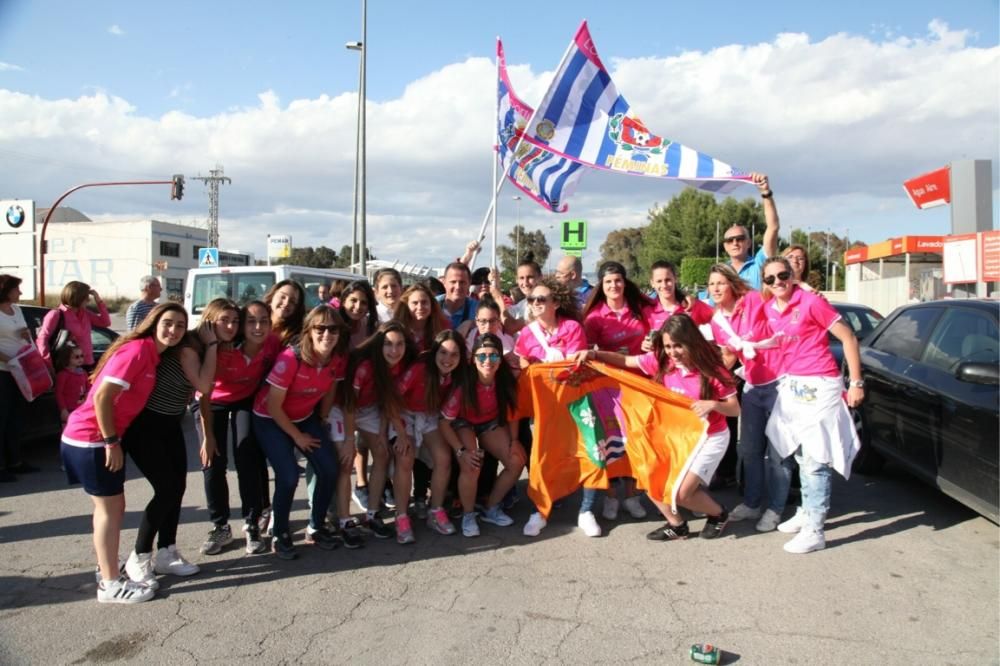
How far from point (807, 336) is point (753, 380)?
1.79 ft

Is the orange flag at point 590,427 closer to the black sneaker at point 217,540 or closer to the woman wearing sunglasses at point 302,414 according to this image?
the woman wearing sunglasses at point 302,414

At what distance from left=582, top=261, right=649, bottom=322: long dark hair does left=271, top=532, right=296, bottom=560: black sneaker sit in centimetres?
264

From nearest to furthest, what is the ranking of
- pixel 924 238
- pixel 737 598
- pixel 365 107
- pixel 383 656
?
1. pixel 383 656
2. pixel 737 598
3. pixel 365 107
4. pixel 924 238

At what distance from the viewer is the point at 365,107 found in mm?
18766

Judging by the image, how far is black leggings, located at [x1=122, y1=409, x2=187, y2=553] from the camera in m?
3.71

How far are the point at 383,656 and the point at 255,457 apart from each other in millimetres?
1803

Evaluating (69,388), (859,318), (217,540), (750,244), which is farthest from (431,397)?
(859,318)

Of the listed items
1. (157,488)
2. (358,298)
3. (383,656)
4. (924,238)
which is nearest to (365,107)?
(358,298)

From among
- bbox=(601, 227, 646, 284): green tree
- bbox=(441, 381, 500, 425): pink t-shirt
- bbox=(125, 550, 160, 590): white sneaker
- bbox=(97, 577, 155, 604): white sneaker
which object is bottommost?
bbox=(97, 577, 155, 604): white sneaker

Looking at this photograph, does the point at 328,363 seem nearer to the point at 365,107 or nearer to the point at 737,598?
the point at 737,598

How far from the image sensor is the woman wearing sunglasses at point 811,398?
13.9 ft

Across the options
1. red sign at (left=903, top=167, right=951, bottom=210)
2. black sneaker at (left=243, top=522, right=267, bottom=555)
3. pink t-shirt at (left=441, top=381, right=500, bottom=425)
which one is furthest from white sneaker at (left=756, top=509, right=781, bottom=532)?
red sign at (left=903, top=167, right=951, bottom=210)

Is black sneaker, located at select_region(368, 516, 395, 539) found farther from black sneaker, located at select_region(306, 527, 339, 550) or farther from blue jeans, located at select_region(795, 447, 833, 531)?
blue jeans, located at select_region(795, 447, 833, 531)

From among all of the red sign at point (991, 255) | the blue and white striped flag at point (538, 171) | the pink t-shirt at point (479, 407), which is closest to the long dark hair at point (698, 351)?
the pink t-shirt at point (479, 407)
